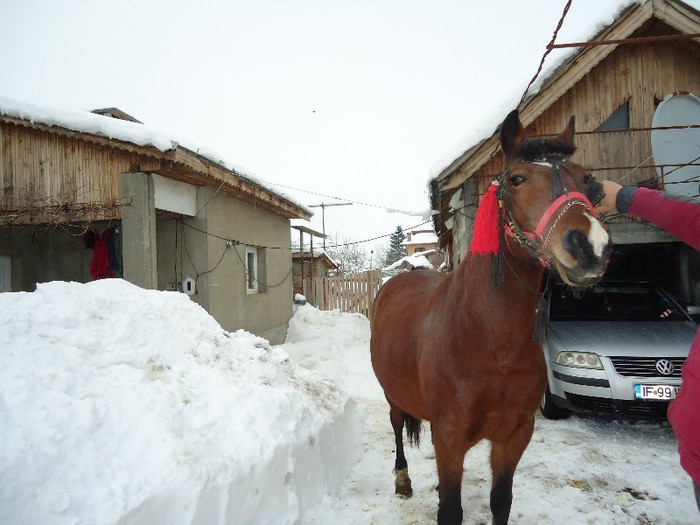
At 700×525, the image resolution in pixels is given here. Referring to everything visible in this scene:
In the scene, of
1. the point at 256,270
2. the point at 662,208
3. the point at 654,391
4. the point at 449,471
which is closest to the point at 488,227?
the point at 662,208

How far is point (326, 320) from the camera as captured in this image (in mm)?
12344

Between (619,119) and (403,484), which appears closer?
(403,484)

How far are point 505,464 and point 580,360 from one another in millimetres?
2730

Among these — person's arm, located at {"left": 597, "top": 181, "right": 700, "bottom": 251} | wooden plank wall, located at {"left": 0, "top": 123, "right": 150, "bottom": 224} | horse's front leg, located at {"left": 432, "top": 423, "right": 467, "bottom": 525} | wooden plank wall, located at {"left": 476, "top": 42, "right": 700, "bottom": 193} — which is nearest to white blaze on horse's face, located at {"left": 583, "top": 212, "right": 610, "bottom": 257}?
person's arm, located at {"left": 597, "top": 181, "right": 700, "bottom": 251}

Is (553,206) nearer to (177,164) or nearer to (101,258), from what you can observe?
(177,164)

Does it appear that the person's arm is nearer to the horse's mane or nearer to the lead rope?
the horse's mane

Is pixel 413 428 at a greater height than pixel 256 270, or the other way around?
pixel 256 270

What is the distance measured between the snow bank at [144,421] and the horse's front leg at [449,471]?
1.04 meters

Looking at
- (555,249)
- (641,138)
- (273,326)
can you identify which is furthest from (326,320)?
(555,249)

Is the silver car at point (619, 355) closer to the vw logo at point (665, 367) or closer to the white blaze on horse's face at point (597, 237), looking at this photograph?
the vw logo at point (665, 367)

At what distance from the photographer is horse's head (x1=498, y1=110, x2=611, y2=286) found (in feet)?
5.10

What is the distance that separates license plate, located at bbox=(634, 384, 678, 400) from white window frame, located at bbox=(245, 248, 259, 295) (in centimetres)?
824

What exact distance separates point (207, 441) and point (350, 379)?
16.4ft

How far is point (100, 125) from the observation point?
22.6ft
